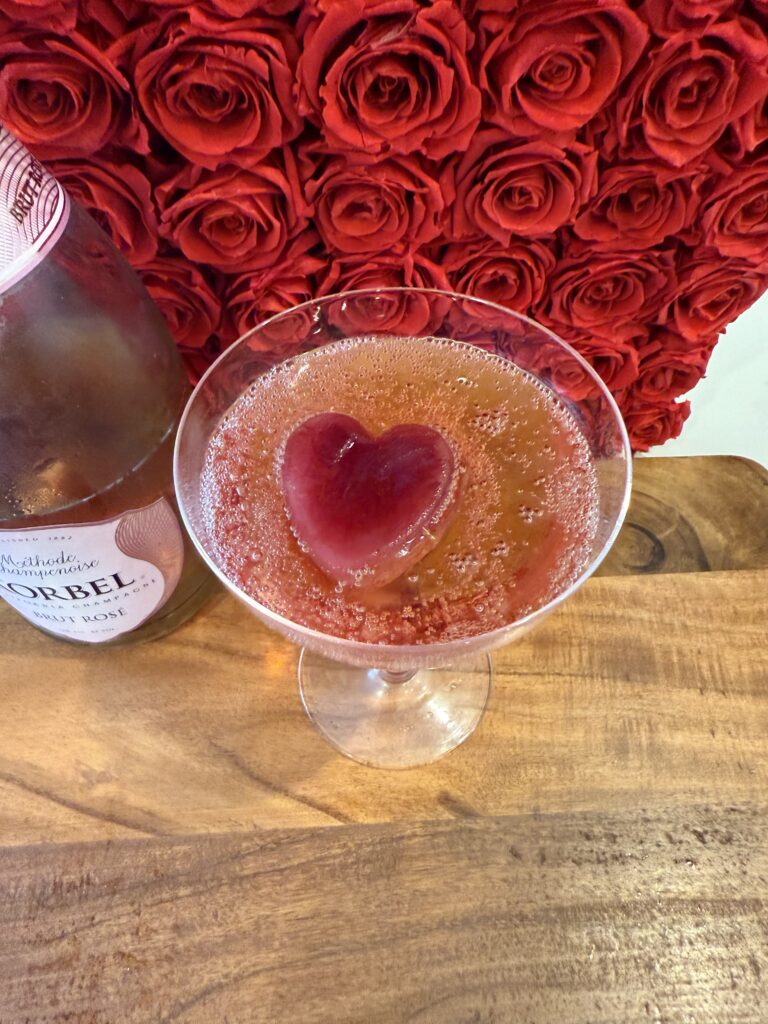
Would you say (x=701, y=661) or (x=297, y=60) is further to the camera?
(x=701, y=661)

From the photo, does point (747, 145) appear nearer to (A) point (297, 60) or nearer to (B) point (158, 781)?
(A) point (297, 60)

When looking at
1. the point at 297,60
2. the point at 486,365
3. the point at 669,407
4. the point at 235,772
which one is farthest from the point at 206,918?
the point at 669,407

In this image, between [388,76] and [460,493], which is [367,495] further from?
[388,76]

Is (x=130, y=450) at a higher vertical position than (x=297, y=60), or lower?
lower

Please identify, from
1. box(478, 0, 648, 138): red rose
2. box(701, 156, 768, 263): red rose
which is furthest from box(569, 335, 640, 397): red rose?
box(478, 0, 648, 138): red rose

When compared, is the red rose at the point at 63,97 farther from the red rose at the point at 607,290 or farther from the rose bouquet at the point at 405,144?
the red rose at the point at 607,290

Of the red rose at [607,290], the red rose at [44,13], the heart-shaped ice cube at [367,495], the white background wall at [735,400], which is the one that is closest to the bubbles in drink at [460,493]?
the heart-shaped ice cube at [367,495]
